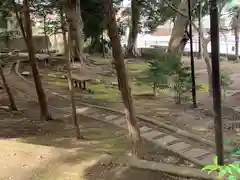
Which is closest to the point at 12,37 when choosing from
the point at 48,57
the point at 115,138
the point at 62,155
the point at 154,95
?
the point at 48,57

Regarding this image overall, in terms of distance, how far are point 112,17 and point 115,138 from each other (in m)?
2.93

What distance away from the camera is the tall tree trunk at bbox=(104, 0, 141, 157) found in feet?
15.3

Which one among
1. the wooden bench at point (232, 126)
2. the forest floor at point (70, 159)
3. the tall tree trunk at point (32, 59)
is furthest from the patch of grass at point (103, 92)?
the forest floor at point (70, 159)

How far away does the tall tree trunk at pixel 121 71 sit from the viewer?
183 inches

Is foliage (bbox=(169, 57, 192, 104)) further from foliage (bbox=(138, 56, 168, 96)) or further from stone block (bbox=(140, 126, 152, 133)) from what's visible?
stone block (bbox=(140, 126, 152, 133))

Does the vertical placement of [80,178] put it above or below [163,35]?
below

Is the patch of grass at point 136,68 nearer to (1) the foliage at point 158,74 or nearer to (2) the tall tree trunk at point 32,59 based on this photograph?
(1) the foliage at point 158,74

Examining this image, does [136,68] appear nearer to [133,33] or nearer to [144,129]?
[133,33]

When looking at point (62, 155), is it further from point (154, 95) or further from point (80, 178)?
point (154, 95)

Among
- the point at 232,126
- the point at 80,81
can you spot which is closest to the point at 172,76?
the point at 232,126

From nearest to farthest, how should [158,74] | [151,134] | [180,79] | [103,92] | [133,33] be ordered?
[151,134] < [180,79] < [158,74] < [103,92] < [133,33]

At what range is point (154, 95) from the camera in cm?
1234

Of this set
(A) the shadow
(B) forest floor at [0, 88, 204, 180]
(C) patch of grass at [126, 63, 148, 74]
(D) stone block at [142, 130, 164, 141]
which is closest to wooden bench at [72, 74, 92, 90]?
(C) patch of grass at [126, 63, 148, 74]

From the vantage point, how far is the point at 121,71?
4.89 m
